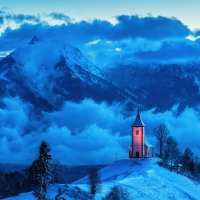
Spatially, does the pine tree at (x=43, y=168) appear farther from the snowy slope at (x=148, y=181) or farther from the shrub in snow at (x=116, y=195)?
the snowy slope at (x=148, y=181)

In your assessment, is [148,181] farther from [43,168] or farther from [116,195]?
[43,168]

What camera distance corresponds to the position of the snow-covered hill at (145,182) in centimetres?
14062

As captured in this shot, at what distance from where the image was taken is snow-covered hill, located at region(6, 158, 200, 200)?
140625mm

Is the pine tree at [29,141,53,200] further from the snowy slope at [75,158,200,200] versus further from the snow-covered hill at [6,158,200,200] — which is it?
the snowy slope at [75,158,200,200]

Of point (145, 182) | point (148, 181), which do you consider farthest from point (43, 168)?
point (148, 181)

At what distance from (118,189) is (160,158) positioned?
8099cm

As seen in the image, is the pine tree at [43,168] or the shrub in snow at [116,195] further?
the shrub in snow at [116,195]

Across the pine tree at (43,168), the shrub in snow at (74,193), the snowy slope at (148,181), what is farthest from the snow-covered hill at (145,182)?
the pine tree at (43,168)

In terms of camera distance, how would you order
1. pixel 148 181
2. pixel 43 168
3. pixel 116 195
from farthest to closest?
pixel 148 181 → pixel 116 195 → pixel 43 168

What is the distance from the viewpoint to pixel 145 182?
15575 cm

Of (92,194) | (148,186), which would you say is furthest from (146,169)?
(92,194)

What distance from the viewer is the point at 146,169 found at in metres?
177

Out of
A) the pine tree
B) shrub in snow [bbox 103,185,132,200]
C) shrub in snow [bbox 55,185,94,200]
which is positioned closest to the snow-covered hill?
shrub in snow [bbox 55,185,94,200]

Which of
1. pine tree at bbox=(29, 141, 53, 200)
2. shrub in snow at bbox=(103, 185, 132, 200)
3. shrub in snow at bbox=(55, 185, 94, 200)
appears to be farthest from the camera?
shrub in snow at bbox=(55, 185, 94, 200)
